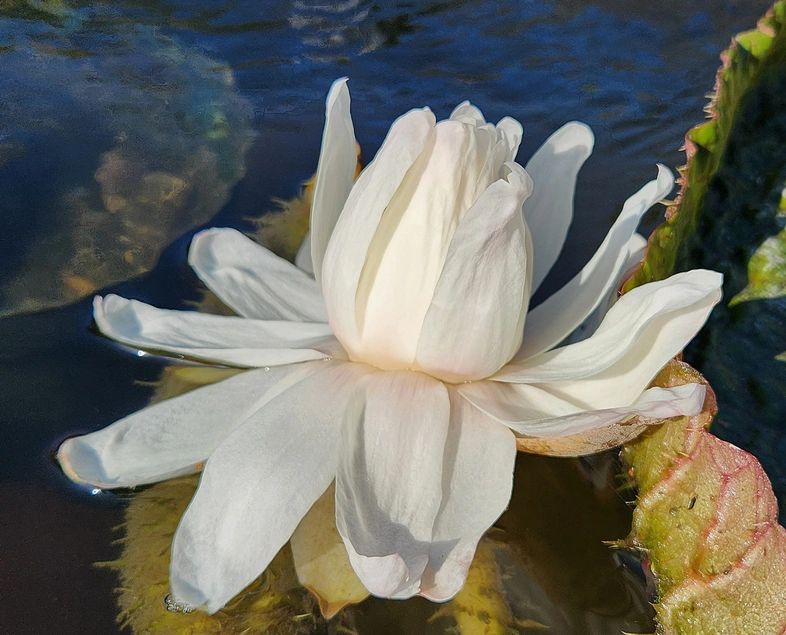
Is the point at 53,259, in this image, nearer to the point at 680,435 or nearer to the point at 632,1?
the point at 680,435

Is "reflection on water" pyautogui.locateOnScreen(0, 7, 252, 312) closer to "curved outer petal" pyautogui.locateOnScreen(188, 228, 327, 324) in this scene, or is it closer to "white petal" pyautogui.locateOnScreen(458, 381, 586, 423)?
"curved outer petal" pyautogui.locateOnScreen(188, 228, 327, 324)

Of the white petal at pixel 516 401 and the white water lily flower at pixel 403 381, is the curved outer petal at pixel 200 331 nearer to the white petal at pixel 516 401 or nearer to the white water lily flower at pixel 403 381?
the white water lily flower at pixel 403 381

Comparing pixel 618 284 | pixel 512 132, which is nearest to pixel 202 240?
pixel 512 132

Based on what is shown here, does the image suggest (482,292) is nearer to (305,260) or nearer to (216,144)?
(305,260)

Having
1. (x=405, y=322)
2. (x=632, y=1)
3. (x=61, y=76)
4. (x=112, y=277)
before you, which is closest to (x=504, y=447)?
(x=405, y=322)

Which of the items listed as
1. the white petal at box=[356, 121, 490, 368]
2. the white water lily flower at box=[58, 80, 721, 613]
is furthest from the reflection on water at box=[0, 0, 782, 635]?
the white petal at box=[356, 121, 490, 368]

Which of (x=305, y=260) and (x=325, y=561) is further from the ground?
(x=305, y=260)
